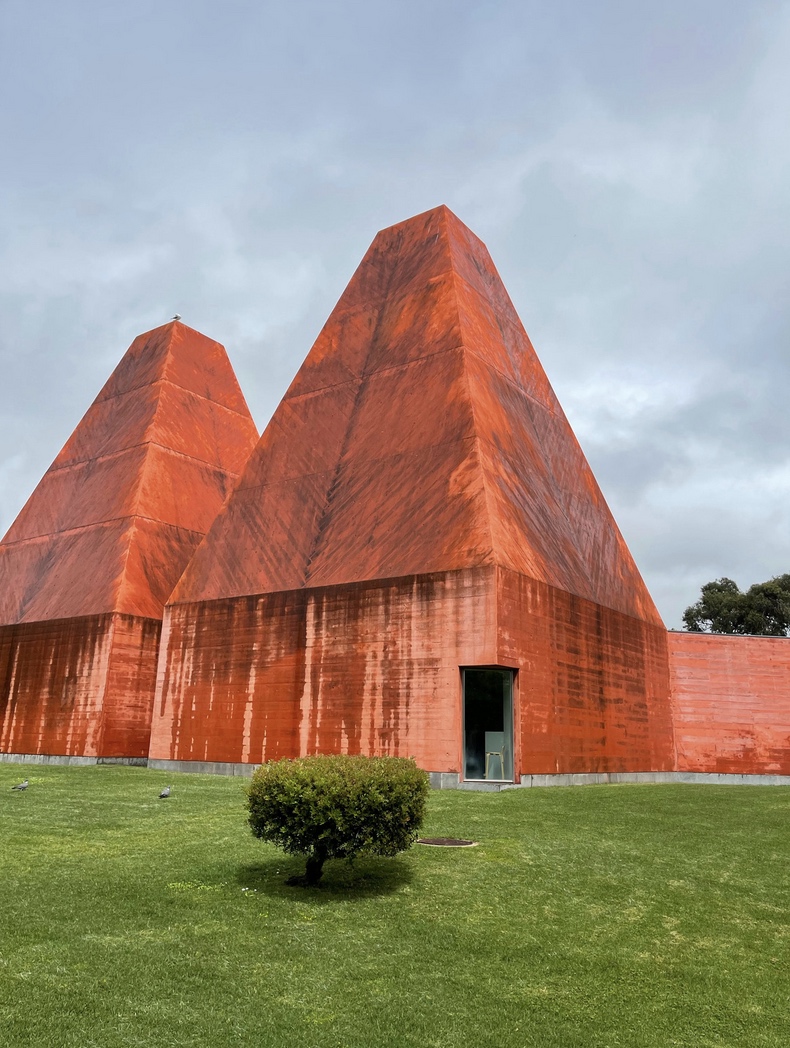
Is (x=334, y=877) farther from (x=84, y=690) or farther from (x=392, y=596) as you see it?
(x=84, y=690)

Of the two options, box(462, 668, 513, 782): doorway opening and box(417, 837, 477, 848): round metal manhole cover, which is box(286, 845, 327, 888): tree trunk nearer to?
box(417, 837, 477, 848): round metal manhole cover

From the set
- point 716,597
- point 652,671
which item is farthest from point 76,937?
point 716,597

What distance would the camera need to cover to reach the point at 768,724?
27844mm

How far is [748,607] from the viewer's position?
55.3m

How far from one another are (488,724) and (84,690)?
14974mm

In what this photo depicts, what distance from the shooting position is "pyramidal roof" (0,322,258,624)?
29.8 m

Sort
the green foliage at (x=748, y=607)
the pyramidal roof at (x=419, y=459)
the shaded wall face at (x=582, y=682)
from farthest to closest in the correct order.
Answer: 1. the green foliage at (x=748, y=607)
2. the pyramidal roof at (x=419, y=459)
3. the shaded wall face at (x=582, y=682)

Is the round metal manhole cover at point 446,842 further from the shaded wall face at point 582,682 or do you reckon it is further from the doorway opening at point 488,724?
the shaded wall face at point 582,682

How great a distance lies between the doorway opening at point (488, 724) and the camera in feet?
62.2

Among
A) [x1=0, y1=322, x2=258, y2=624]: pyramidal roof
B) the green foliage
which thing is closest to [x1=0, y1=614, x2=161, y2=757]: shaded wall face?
[x1=0, y1=322, x2=258, y2=624]: pyramidal roof

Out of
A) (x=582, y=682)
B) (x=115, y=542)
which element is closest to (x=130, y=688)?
(x=115, y=542)

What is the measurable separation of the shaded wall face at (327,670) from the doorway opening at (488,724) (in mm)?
350

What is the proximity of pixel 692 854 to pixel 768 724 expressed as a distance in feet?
61.3

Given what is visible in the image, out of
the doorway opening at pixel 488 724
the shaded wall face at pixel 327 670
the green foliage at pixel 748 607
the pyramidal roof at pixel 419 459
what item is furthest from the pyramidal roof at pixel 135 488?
the green foliage at pixel 748 607
